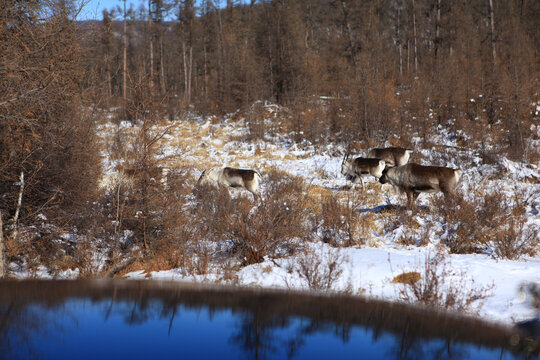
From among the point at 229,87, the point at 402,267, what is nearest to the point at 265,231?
the point at 402,267

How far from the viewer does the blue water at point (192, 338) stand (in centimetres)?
388

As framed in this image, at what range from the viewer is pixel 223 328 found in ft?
15.1

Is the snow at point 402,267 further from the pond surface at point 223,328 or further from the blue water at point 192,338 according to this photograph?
the blue water at point 192,338

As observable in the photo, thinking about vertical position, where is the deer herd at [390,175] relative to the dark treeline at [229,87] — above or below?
below

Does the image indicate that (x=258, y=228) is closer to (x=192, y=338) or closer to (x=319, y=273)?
(x=319, y=273)

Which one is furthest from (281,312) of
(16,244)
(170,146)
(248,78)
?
(248,78)

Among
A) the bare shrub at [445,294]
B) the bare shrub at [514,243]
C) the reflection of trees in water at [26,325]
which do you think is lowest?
the bare shrub at [445,294]

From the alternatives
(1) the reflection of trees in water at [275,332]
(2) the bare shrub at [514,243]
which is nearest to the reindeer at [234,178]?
(2) the bare shrub at [514,243]

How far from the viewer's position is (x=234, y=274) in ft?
28.6

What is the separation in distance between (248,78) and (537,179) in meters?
23.1

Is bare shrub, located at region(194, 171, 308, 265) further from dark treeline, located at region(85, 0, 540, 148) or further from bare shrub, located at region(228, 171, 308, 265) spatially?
dark treeline, located at region(85, 0, 540, 148)

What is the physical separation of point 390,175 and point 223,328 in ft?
39.2

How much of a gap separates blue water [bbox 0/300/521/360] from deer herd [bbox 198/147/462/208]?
6.35 metres

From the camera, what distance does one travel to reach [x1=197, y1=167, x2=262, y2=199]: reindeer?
653 inches
